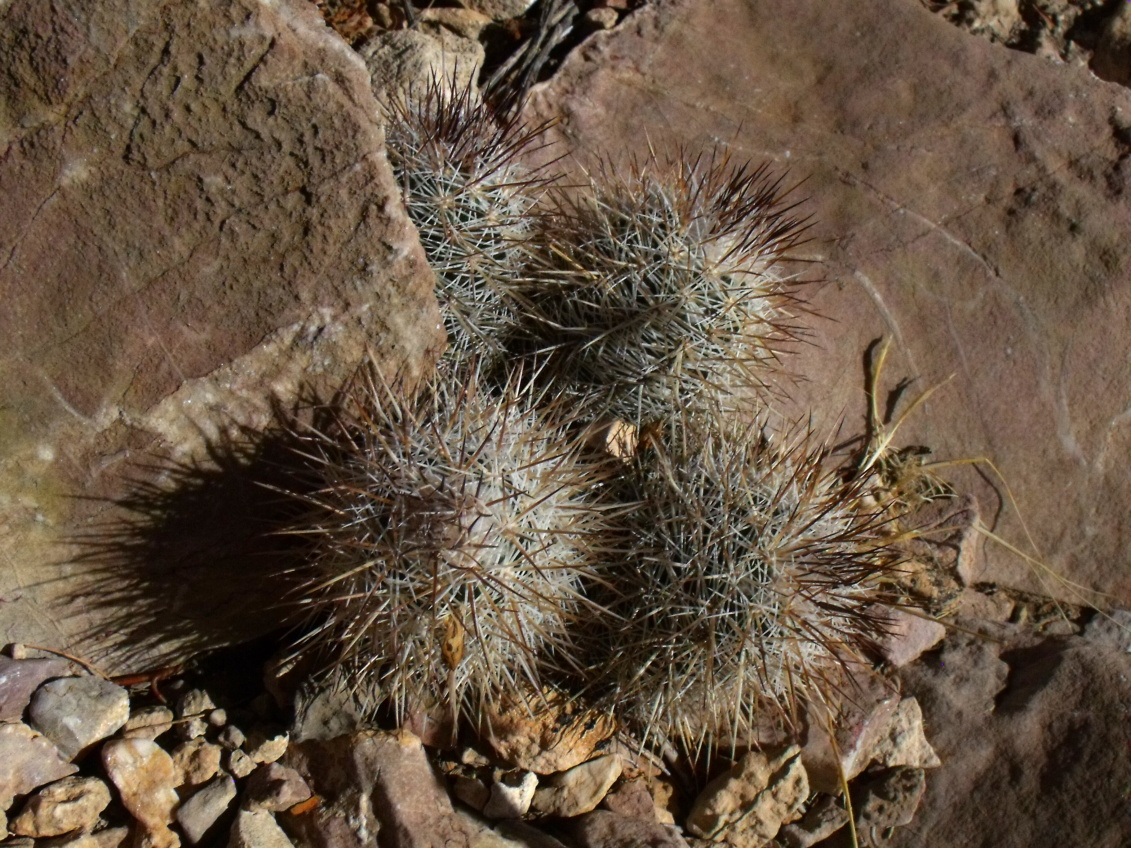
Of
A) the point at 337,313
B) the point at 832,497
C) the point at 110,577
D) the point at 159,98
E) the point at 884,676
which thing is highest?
the point at 159,98

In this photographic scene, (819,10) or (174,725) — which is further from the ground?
(819,10)

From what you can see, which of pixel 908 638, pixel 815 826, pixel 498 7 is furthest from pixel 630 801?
pixel 498 7

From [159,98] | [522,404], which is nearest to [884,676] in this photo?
[522,404]

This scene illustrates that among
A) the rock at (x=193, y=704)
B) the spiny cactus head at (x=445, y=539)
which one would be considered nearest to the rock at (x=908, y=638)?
the spiny cactus head at (x=445, y=539)

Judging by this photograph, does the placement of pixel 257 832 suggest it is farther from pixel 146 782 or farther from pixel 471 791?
pixel 471 791

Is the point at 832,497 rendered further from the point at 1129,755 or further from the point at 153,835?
the point at 153,835

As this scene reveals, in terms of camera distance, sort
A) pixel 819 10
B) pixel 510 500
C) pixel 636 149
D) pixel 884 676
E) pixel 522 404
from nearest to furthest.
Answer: pixel 510 500
pixel 522 404
pixel 884 676
pixel 636 149
pixel 819 10
